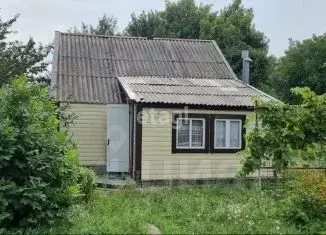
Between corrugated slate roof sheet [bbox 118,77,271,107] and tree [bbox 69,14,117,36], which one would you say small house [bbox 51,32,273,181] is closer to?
corrugated slate roof sheet [bbox 118,77,271,107]

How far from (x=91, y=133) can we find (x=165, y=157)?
3311 millimetres

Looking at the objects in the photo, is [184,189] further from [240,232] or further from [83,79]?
[83,79]

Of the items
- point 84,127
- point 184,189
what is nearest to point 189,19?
point 84,127

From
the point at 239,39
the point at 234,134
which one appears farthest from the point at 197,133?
the point at 239,39

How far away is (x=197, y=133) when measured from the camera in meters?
15.3

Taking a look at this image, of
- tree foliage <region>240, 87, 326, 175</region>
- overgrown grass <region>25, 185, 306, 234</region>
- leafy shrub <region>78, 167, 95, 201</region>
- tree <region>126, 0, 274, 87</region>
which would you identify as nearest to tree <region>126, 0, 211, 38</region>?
tree <region>126, 0, 274, 87</region>

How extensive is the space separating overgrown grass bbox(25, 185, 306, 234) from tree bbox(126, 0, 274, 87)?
2009 cm

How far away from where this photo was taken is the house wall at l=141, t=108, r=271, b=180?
14.7 meters

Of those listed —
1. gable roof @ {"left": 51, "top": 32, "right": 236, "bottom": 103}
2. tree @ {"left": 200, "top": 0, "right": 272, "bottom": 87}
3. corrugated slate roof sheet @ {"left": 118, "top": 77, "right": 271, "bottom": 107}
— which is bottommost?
corrugated slate roof sheet @ {"left": 118, "top": 77, "right": 271, "bottom": 107}

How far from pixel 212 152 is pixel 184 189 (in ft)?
8.07

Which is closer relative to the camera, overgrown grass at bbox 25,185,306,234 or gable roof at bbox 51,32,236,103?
overgrown grass at bbox 25,185,306,234

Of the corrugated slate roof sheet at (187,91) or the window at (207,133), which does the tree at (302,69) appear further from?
the window at (207,133)

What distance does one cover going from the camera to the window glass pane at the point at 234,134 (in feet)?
51.4

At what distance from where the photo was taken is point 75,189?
9.60 meters
